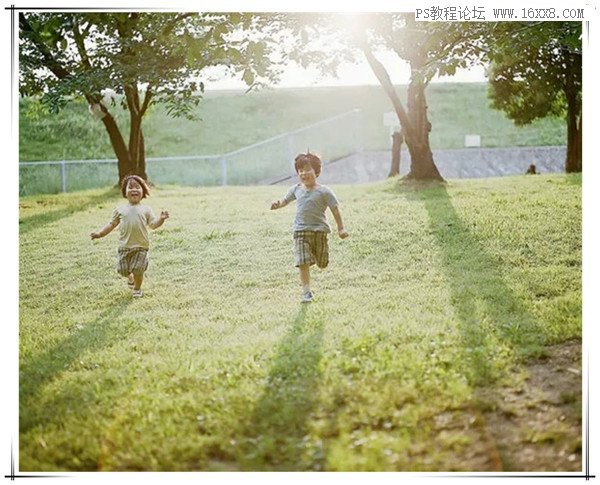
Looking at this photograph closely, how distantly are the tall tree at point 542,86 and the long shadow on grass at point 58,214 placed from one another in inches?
137

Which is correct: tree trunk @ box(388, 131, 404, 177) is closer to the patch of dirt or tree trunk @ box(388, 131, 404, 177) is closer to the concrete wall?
the concrete wall

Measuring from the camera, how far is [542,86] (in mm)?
6414

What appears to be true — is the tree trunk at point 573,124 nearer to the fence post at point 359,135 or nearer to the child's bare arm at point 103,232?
the fence post at point 359,135

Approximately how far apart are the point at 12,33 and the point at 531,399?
3.61m

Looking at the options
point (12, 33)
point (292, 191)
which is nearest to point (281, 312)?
point (292, 191)

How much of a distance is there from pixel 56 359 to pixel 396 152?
4.27m

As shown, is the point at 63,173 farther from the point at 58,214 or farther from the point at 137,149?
the point at 137,149

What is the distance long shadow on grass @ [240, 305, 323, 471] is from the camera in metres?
2.96

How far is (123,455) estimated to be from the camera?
304 cm

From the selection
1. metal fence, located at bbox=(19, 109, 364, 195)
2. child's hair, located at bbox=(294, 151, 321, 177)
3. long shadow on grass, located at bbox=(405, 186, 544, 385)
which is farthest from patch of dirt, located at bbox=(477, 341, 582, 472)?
metal fence, located at bbox=(19, 109, 364, 195)

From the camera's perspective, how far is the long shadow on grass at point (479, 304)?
344cm

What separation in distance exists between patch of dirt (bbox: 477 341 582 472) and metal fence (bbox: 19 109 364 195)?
360cm

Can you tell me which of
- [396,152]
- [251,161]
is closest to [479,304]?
[396,152]
